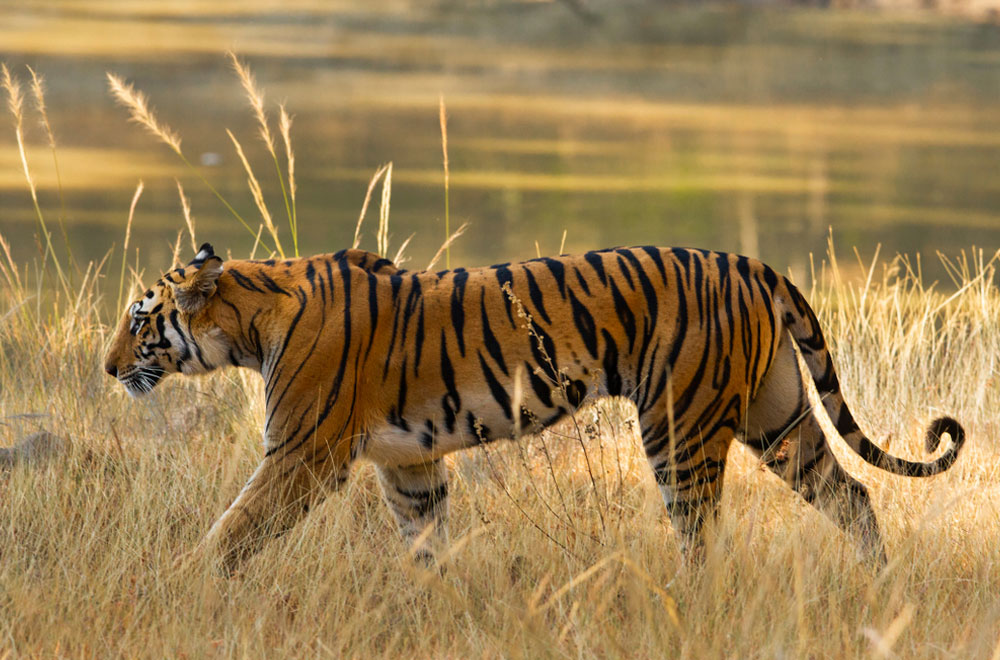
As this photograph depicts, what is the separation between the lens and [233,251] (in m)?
10.2

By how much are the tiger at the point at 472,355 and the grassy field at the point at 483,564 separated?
169mm

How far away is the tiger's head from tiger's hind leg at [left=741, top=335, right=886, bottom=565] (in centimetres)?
154

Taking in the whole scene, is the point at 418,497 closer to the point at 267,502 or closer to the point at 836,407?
the point at 267,502

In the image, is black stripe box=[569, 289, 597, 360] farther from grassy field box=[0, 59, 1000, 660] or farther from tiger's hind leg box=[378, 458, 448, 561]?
tiger's hind leg box=[378, 458, 448, 561]

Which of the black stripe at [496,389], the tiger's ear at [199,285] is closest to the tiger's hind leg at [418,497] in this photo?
the black stripe at [496,389]

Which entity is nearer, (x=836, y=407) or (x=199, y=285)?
(x=199, y=285)

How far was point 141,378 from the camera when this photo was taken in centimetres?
388

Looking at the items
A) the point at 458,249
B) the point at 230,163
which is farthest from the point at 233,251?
the point at 230,163

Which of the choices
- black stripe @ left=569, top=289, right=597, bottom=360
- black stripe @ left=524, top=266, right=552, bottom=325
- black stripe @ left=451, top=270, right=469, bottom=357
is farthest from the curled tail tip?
black stripe @ left=451, top=270, right=469, bottom=357

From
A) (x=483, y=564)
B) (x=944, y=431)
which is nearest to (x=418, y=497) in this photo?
(x=483, y=564)

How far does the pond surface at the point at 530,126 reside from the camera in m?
11.5

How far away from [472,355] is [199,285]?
77cm

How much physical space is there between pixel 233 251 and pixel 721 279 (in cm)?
697

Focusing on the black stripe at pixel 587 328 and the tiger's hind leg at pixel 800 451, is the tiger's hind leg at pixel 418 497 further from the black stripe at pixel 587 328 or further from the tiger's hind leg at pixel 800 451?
the tiger's hind leg at pixel 800 451
